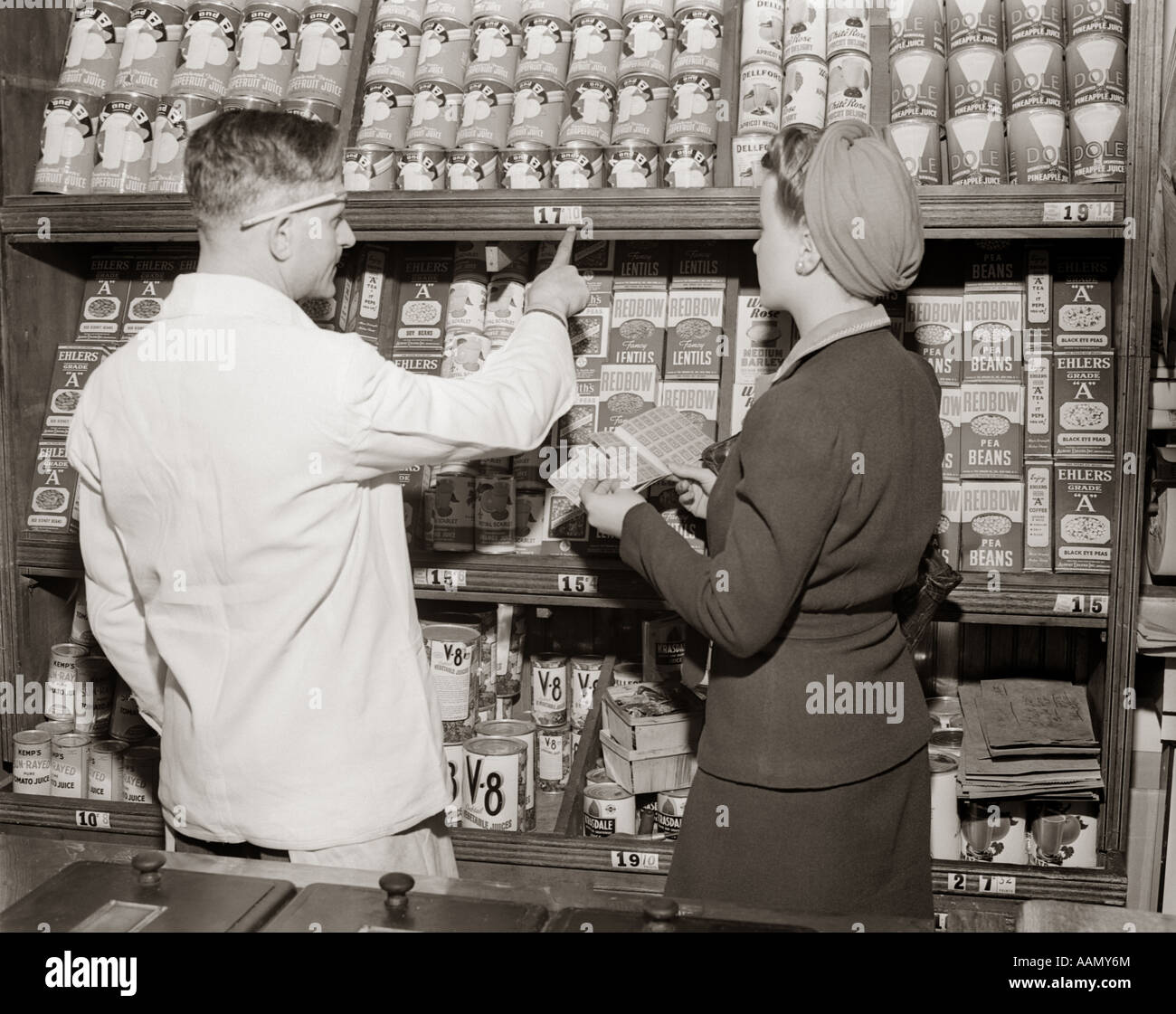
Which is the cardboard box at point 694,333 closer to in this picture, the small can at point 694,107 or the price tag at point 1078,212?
the small can at point 694,107

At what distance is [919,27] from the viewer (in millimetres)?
2521

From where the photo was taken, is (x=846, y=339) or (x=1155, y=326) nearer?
(x=846, y=339)

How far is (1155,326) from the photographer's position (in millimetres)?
2598

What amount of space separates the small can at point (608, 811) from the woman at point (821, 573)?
0.73 metres

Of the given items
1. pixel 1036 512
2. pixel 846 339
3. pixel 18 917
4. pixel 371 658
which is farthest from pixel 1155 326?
pixel 18 917

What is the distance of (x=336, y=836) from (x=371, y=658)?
0.27 m

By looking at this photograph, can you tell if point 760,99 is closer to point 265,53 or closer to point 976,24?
point 976,24

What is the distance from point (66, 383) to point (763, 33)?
6.15ft

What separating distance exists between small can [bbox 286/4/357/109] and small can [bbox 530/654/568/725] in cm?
141

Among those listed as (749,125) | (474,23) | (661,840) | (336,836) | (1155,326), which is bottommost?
(661,840)

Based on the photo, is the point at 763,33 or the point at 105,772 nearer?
the point at 763,33

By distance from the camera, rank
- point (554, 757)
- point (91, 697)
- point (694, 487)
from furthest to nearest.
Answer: point (91, 697) < point (554, 757) < point (694, 487)

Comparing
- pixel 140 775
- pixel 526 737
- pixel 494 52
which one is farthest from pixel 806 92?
pixel 140 775
